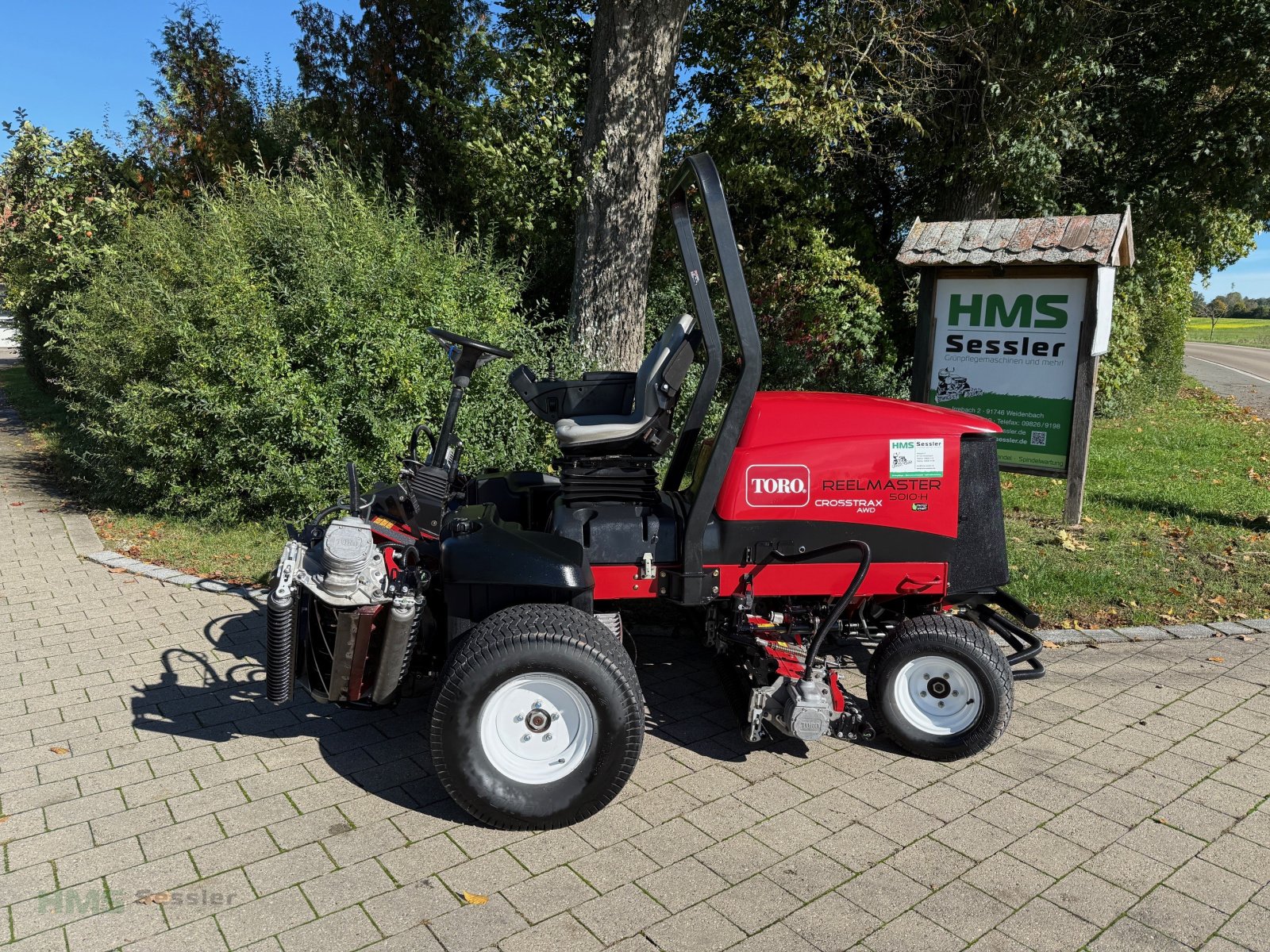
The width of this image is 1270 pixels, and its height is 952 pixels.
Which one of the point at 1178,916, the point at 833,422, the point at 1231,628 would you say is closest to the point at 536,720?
the point at 833,422

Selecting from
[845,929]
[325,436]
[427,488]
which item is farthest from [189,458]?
[845,929]

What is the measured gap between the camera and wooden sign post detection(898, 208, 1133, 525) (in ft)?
21.0

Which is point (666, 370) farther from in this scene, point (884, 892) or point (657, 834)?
point (884, 892)

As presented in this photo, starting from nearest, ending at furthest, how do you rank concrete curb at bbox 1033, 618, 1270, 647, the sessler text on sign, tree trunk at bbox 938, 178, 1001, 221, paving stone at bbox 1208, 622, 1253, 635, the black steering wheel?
1. the black steering wheel
2. concrete curb at bbox 1033, 618, 1270, 647
3. paving stone at bbox 1208, 622, 1253, 635
4. the sessler text on sign
5. tree trunk at bbox 938, 178, 1001, 221

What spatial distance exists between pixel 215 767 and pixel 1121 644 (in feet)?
14.7

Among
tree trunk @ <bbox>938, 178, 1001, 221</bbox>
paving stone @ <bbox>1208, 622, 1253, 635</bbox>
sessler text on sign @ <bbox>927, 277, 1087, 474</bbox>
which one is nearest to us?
paving stone @ <bbox>1208, 622, 1253, 635</bbox>

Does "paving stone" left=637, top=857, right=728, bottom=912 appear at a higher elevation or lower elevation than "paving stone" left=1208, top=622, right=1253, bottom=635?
lower

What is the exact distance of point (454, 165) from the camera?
996cm

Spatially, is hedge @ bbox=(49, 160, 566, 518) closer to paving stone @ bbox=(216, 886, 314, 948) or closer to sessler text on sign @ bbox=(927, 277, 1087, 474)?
sessler text on sign @ bbox=(927, 277, 1087, 474)

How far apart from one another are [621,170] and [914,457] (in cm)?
493

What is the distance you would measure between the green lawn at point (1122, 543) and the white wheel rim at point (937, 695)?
78.4 inches

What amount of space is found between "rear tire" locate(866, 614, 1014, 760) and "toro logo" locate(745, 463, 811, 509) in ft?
2.20

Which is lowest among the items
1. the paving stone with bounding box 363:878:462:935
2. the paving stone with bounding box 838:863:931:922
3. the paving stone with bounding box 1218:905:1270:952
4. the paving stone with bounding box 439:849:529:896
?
the paving stone with bounding box 363:878:462:935

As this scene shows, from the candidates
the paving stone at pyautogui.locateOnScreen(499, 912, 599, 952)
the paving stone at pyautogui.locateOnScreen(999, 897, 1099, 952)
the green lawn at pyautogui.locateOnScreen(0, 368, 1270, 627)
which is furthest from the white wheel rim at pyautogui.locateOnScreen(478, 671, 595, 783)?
the green lawn at pyautogui.locateOnScreen(0, 368, 1270, 627)
